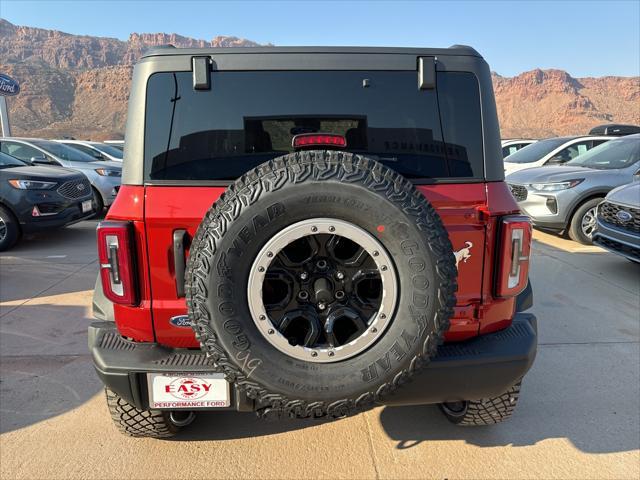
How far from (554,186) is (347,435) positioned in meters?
5.77

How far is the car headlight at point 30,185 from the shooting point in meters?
6.21

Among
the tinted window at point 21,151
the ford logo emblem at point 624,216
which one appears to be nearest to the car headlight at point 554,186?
the ford logo emblem at point 624,216

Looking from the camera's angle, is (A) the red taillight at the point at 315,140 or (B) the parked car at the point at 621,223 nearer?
(A) the red taillight at the point at 315,140

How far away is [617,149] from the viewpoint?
6.94 metres

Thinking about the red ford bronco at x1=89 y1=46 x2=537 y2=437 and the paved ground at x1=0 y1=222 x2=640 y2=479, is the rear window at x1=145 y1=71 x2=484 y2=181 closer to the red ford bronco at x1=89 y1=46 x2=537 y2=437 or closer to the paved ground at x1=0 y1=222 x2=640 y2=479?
the red ford bronco at x1=89 y1=46 x2=537 y2=437

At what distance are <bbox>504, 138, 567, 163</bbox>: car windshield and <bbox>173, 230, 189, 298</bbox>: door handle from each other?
9091 millimetres

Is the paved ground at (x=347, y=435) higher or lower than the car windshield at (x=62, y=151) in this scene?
lower

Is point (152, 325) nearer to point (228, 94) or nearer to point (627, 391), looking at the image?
point (228, 94)

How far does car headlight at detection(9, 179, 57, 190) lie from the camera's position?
6211mm

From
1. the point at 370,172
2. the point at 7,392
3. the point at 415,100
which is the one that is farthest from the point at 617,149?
the point at 7,392

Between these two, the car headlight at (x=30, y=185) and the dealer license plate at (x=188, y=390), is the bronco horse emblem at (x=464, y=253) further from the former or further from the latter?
the car headlight at (x=30, y=185)

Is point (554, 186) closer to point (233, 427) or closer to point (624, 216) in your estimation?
point (624, 216)

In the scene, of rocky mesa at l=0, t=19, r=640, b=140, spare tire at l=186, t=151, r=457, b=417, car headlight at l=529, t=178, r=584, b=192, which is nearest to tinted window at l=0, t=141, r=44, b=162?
spare tire at l=186, t=151, r=457, b=417

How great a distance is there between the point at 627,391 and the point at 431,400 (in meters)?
1.78
